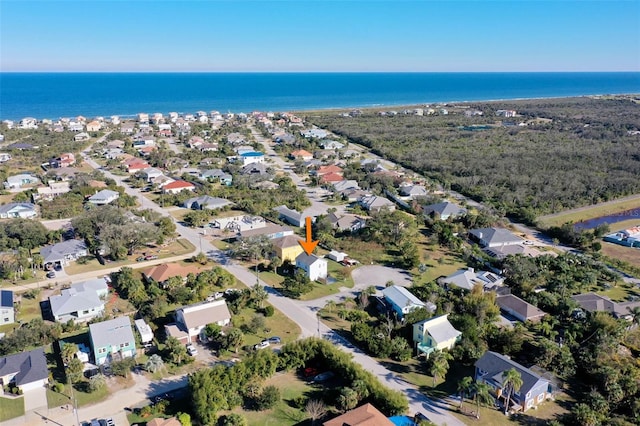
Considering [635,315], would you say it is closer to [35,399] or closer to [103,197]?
[35,399]

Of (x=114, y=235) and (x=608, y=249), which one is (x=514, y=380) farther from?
(x=114, y=235)

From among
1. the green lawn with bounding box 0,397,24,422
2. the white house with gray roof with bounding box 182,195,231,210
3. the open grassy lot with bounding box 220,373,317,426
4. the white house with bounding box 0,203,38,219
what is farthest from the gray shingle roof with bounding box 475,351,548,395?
the white house with bounding box 0,203,38,219

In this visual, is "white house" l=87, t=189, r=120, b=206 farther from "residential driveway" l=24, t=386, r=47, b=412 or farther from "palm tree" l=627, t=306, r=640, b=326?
"palm tree" l=627, t=306, r=640, b=326

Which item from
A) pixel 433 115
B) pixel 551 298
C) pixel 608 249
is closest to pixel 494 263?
pixel 551 298

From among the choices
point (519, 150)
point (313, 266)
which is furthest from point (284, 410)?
point (519, 150)

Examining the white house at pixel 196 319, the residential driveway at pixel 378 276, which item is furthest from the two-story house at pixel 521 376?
the white house at pixel 196 319
